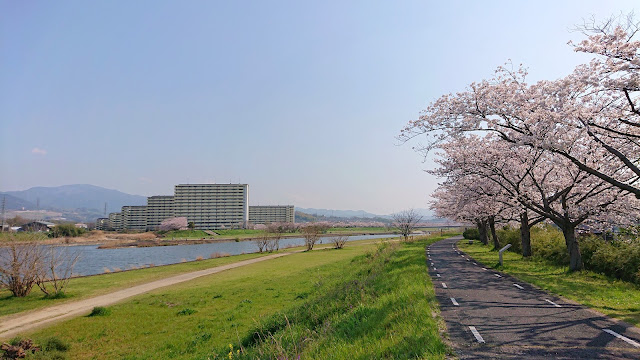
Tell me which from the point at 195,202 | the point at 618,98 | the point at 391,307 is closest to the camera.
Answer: the point at 391,307

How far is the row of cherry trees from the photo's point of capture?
1163cm

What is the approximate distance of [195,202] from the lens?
17962 centimetres

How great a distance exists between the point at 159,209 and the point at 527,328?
188615 millimetres

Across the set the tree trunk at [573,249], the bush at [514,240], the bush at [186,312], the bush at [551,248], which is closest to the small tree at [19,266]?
the bush at [186,312]

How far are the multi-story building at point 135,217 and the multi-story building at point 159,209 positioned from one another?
2.19m

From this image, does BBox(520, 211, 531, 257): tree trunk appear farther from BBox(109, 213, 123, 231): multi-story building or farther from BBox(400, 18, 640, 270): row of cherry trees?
BBox(109, 213, 123, 231): multi-story building

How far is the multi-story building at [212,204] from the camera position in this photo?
582 feet

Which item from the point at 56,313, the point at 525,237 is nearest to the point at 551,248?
the point at 525,237

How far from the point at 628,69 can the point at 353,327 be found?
11244mm

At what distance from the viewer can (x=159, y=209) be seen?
579 ft

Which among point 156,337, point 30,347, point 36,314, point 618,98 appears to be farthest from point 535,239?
point 36,314

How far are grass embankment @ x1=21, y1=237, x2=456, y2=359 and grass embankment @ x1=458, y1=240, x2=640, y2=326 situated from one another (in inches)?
182

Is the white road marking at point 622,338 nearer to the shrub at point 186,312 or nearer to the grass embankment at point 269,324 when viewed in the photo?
the grass embankment at point 269,324

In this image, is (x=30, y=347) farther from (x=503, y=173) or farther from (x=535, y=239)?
(x=535, y=239)
